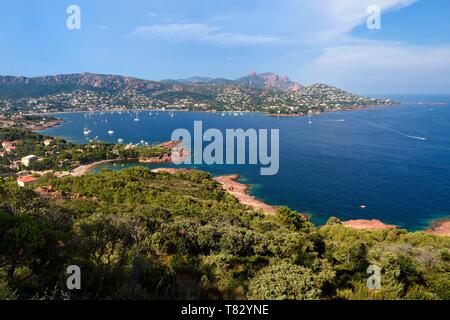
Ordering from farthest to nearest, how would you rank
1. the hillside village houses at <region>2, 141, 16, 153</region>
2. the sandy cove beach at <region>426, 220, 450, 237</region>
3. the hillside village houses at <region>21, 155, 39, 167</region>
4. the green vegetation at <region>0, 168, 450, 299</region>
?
the hillside village houses at <region>2, 141, 16, 153</region> → the hillside village houses at <region>21, 155, 39, 167</region> → the sandy cove beach at <region>426, 220, 450, 237</region> → the green vegetation at <region>0, 168, 450, 299</region>

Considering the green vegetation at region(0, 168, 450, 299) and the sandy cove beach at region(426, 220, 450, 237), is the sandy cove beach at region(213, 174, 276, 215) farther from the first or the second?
the green vegetation at region(0, 168, 450, 299)

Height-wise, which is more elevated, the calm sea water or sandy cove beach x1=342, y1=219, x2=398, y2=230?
the calm sea water

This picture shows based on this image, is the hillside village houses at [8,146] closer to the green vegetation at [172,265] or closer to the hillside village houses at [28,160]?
the hillside village houses at [28,160]

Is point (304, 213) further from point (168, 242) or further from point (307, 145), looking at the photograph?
point (307, 145)

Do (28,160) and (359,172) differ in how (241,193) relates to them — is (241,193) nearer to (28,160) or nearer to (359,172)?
(359,172)

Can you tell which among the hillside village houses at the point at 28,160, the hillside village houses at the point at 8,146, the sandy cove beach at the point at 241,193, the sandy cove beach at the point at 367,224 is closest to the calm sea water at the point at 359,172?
the sandy cove beach at the point at 241,193

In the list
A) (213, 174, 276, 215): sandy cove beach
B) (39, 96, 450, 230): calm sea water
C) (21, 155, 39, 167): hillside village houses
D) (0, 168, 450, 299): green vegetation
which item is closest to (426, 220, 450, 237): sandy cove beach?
(39, 96, 450, 230): calm sea water

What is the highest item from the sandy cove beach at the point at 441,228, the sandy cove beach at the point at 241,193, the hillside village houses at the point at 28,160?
the hillside village houses at the point at 28,160

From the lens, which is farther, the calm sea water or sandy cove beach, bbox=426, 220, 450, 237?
the calm sea water

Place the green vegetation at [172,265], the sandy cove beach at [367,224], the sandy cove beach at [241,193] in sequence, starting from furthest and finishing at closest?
the sandy cove beach at [241,193]
the sandy cove beach at [367,224]
the green vegetation at [172,265]

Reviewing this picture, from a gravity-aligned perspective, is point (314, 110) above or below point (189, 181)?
above
